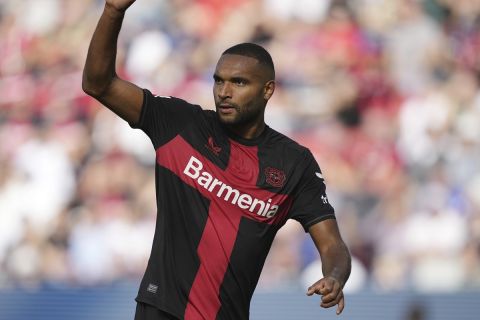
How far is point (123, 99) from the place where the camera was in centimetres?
511

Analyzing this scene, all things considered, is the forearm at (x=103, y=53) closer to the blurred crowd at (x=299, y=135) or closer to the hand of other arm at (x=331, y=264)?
the hand of other arm at (x=331, y=264)

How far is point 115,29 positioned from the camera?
15.9ft

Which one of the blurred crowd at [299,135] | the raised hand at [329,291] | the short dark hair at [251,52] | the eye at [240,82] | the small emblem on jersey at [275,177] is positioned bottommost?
the raised hand at [329,291]

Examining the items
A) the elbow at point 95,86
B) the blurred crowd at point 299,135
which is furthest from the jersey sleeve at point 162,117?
the blurred crowd at point 299,135

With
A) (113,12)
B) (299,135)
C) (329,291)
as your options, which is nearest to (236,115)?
Answer: (113,12)

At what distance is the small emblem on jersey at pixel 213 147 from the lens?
17.7 ft

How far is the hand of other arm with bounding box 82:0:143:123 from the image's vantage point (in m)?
4.81

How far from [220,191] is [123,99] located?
2.35ft

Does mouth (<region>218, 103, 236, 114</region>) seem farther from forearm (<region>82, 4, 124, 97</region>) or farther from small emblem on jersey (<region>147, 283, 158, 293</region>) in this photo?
small emblem on jersey (<region>147, 283, 158, 293</region>)

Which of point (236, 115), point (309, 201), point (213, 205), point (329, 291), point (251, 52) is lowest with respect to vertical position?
point (329, 291)

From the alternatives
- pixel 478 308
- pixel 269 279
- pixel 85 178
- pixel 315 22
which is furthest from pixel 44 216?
pixel 478 308

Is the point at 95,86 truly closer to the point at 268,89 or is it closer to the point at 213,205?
the point at 213,205

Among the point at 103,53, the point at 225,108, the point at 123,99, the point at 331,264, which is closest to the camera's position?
the point at 103,53

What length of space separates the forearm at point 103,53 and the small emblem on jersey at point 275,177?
1.03 metres
